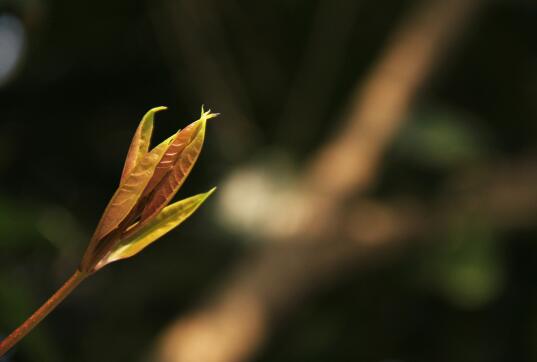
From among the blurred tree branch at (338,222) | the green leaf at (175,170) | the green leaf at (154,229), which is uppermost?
the green leaf at (175,170)

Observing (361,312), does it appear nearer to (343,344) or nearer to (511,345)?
(343,344)

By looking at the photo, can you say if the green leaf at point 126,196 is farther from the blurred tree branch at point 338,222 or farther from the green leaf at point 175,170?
the blurred tree branch at point 338,222

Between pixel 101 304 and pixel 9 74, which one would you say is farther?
pixel 101 304

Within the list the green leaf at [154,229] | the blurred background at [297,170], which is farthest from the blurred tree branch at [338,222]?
the green leaf at [154,229]

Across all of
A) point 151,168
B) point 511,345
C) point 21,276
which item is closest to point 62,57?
point 21,276

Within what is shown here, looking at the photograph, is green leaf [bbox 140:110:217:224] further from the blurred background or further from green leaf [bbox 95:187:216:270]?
the blurred background

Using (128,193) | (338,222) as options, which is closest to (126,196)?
(128,193)

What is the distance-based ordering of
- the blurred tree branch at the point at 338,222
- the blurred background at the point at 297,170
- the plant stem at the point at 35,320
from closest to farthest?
the plant stem at the point at 35,320 < the blurred tree branch at the point at 338,222 < the blurred background at the point at 297,170
